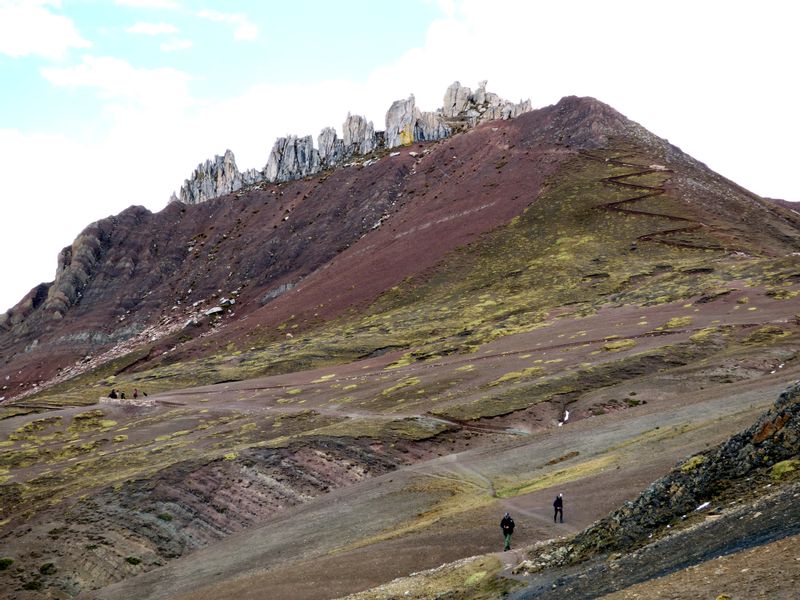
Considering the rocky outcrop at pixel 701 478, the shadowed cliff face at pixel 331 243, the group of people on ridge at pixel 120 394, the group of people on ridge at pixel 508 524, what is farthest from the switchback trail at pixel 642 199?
the rocky outcrop at pixel 701 478

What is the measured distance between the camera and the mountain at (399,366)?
4197 centimetres

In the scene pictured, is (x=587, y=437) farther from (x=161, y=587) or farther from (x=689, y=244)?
(x=689, y=244)

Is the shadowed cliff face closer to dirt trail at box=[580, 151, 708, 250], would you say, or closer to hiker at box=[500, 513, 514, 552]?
dirt trail at box=[580, 151, 708, 250]

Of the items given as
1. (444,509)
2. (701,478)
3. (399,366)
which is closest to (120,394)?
(399,366)

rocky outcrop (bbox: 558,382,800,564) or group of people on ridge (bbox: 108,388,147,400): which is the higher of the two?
group of people on ridge (bbox: 108,388,147,400)

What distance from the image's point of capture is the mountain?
41969 millimetres

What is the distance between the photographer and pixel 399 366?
3533 inches

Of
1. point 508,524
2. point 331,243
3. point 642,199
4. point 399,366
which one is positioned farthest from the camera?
point 331,243

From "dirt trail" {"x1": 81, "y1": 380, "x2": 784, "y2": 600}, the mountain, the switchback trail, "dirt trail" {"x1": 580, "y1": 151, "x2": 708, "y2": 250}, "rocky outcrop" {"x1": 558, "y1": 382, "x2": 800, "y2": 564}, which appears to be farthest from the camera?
"dirt trail" {"x1": 580, "y1": 151, "x2": 708, "y2": 250}

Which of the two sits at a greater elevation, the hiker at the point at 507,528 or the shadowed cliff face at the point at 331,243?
the shadowed cliff face at the point at 331,243

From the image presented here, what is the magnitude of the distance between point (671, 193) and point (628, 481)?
Result: 111953 millimetres

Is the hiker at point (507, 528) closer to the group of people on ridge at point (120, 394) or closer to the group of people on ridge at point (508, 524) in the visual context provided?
the group of people on ridge at point (508, 524)

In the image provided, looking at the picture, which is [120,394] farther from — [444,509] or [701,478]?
[701,478]

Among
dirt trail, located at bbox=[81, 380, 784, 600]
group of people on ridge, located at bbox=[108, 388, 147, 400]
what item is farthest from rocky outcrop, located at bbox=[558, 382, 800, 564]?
group of people on ridge, located at bbox=[108, 388, 147, 400]
